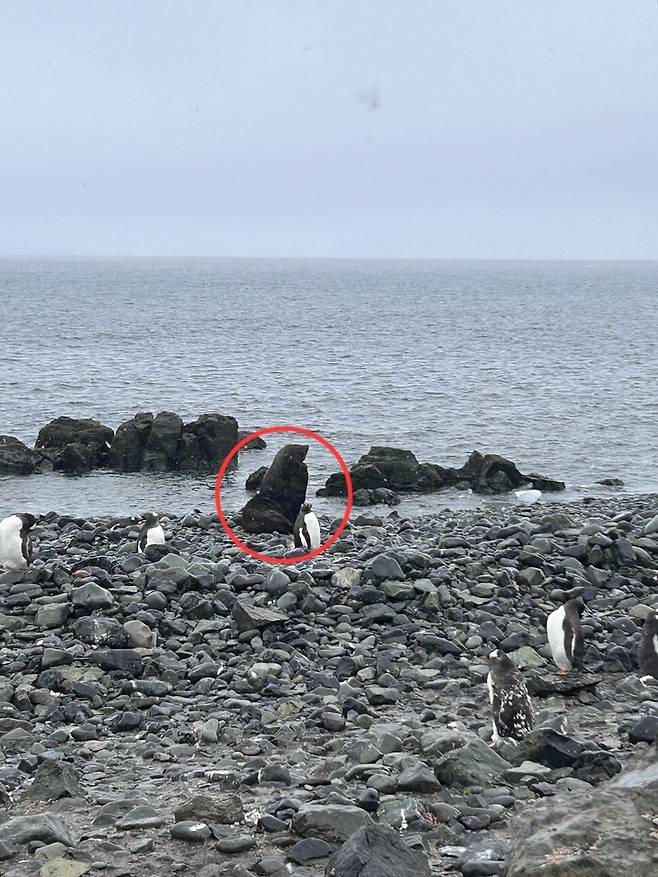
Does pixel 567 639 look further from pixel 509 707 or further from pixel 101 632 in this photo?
pixel 101 632

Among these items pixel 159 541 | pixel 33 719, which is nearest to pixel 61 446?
pixel 159 541

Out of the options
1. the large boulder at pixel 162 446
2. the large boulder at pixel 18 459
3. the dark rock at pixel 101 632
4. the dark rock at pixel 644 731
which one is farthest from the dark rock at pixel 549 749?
the large boulder at pixel 18 459

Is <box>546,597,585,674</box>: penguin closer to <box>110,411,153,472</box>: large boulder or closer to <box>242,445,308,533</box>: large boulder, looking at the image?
<box>242,445,308,533</box>: large boulder

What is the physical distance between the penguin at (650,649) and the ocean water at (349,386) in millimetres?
13718

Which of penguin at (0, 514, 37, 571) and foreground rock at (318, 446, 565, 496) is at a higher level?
penguin at (0, 514, 37, 571)

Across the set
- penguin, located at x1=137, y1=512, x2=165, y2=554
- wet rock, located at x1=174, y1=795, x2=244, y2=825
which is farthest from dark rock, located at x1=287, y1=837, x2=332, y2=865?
penguin, located at x1=137, y1=512, x2=165, y2=554

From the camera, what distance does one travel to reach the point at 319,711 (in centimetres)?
1073

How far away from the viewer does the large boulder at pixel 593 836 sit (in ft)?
20.4

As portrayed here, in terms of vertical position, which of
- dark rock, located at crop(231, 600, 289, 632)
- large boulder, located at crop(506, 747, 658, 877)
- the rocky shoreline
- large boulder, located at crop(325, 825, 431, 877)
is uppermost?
large boulder, located at crop(506, 747, 658, 877)

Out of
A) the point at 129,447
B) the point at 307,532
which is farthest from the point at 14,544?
the point at 129,447

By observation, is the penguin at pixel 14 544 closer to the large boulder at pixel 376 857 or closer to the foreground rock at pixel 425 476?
the large boulder at pixel 376 857

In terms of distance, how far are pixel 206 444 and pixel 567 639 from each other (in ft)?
66.1

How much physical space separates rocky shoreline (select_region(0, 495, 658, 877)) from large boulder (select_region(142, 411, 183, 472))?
41.3ft

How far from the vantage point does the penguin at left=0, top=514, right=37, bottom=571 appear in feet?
52.7
